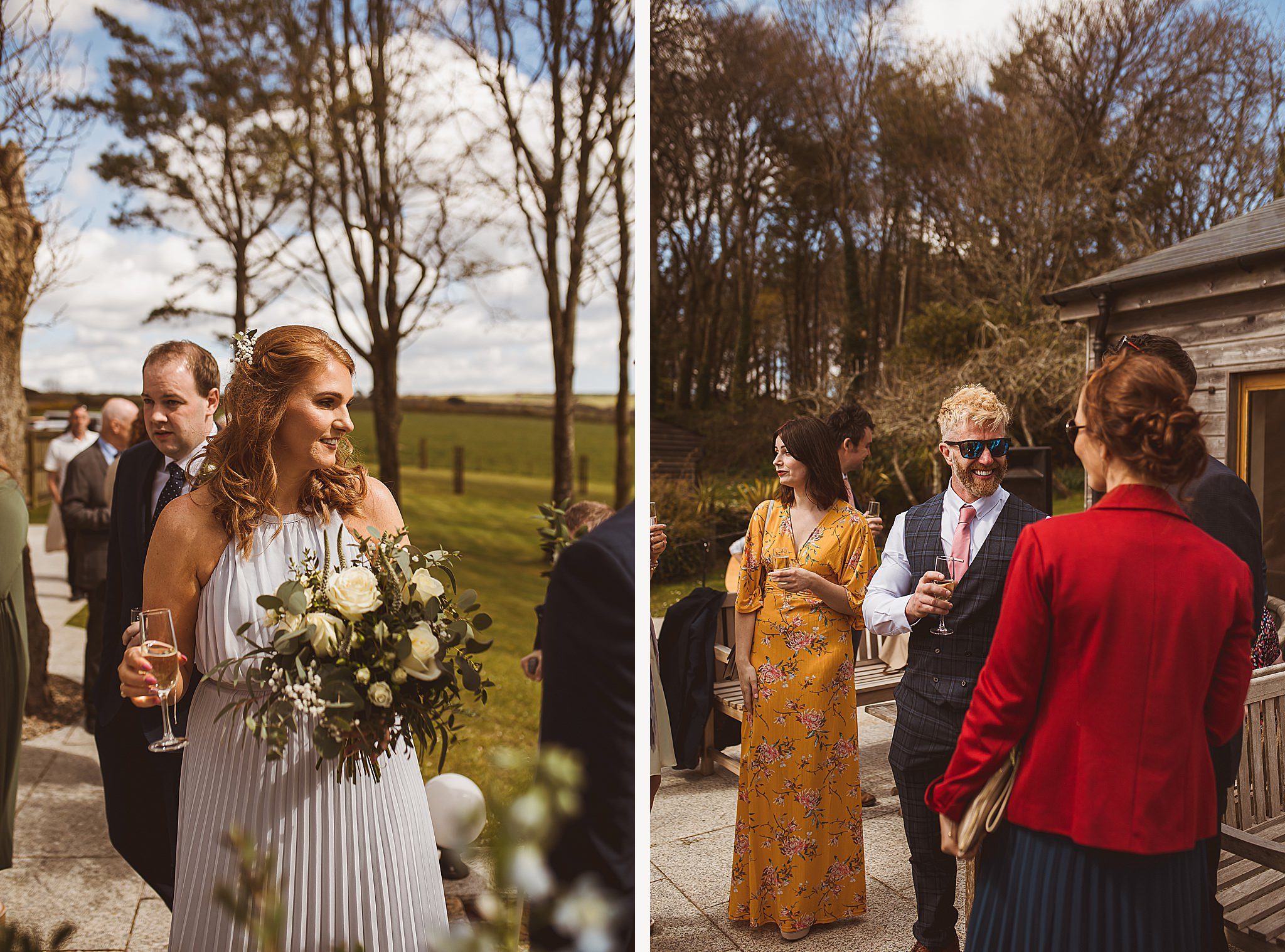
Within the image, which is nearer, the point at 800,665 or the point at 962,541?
the point at 962,541

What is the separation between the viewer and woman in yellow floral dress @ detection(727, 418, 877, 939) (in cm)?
219

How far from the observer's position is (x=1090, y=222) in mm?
1999

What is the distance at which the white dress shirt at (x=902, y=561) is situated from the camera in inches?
70.4

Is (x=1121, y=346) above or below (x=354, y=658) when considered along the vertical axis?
above

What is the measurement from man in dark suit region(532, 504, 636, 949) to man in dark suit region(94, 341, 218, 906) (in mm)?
629

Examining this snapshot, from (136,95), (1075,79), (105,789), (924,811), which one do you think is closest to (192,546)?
(105,789)

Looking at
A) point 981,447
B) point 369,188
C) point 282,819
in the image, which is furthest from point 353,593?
point 981,447

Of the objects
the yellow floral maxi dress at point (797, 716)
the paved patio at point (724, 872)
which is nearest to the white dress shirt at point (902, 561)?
the yellow floral maxi dress at point (797, 716)

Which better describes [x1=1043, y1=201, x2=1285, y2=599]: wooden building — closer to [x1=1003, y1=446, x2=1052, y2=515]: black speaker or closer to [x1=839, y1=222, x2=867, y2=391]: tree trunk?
[x1=1003, y1=446, x2=1052, y2=515]: black speaker

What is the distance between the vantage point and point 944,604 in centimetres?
175

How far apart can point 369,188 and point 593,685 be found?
3.95 feet

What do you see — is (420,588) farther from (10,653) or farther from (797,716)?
(797,716)

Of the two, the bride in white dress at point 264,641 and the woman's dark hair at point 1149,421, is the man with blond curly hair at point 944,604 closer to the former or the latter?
the woman's dark hair at point 1149,421

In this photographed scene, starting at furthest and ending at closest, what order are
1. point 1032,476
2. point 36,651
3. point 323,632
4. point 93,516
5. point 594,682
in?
point 93,516 → point 36,651 → point 1032,476 → point 594,682 → point 323,632
